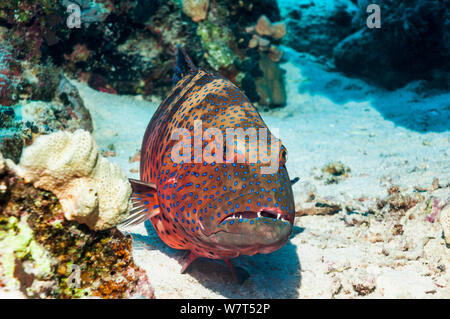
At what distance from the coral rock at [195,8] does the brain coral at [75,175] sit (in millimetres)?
9421

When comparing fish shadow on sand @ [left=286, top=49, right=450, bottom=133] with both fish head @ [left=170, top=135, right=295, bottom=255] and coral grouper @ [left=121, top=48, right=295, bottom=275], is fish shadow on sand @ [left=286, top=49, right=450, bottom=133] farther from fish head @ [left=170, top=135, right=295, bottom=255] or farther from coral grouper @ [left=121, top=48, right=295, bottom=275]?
fish head @ [left=170, top=135, right=295, bottom=255]

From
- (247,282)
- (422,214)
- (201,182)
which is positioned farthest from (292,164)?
(201,182)

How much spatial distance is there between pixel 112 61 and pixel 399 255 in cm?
891

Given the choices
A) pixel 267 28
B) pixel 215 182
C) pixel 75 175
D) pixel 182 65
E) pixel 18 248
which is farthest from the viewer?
pixel 267 28

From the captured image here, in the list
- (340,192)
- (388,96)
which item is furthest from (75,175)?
(388,96)

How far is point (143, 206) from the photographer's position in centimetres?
334

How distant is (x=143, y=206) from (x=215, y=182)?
107cm

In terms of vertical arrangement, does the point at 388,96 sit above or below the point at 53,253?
below

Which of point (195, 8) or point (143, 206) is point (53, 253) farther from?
point (195, 8)

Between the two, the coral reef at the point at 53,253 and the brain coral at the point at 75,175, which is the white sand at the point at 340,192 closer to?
the coral reef at the point at 53,253

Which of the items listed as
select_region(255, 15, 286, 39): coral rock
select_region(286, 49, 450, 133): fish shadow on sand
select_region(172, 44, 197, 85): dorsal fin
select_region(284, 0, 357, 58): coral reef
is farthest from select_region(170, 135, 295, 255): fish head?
select_region(284, 0, 357, 58): coral reef

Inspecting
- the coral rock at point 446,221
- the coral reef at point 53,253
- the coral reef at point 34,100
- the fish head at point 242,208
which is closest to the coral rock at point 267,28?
the coral reef at point 34,100

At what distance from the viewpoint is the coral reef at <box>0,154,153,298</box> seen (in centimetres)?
183

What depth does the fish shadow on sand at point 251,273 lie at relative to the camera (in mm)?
3180
